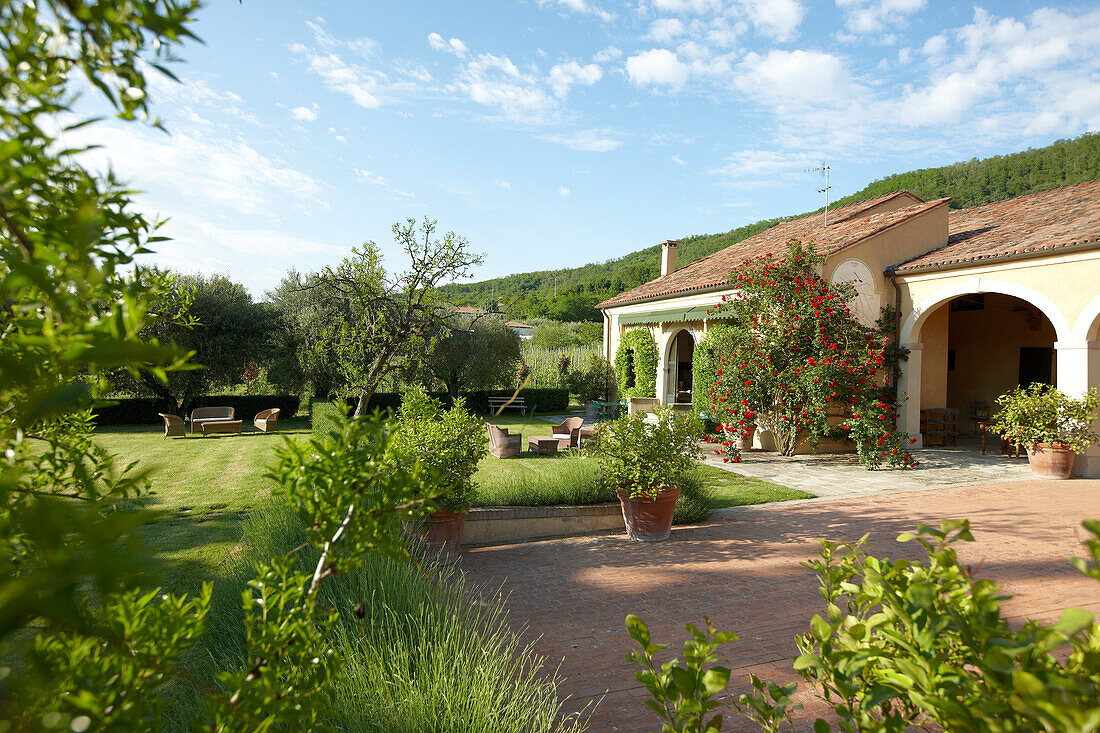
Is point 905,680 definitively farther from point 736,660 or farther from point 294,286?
point 294,286

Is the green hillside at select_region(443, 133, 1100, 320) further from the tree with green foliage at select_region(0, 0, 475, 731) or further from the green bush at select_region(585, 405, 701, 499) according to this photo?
the tree with green foliage at select_region(0, 0, 475, 731)

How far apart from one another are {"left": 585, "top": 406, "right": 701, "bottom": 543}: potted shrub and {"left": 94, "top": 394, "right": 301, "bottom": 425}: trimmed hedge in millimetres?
16908

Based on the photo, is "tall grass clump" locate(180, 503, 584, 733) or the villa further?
the villa

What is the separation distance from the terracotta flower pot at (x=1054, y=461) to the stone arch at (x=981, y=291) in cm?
234

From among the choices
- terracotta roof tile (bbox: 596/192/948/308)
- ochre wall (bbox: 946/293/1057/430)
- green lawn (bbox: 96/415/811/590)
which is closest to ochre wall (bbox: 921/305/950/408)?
ochre wall (bbox: 946/293/1057/430)

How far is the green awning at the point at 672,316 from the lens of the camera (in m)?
16.5

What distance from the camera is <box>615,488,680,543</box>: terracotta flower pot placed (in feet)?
24.6

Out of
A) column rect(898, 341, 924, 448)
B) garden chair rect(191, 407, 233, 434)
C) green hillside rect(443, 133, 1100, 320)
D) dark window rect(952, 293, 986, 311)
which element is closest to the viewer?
column rect(898, 341, 924, 448)

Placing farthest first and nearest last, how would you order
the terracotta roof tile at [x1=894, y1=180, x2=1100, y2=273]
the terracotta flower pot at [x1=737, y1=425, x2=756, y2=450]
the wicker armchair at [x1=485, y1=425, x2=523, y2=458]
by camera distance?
the terracotta flower pot at [x1=737, y1=425, x2=756, y2=450] < the wicker armchair at [x1=485, y1=425, x2=523, y2=458] < the terracotta roof tile at [x1=894, y1=180, x2=1100, y2=273]

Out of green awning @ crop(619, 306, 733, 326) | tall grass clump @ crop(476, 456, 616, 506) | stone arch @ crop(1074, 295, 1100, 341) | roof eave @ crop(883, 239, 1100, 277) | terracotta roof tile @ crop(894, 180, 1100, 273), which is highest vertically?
terracotta roof tile @ crop(894, 180, 1100, 273)

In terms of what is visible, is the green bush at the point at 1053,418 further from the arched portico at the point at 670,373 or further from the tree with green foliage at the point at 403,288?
the tree with green foliage at the point at 403,288

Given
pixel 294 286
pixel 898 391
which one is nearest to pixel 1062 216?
pixel 898 391

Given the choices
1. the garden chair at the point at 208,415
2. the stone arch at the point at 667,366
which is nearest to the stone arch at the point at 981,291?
the stone arch at the point at 667,366

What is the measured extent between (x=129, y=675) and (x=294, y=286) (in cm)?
2478
